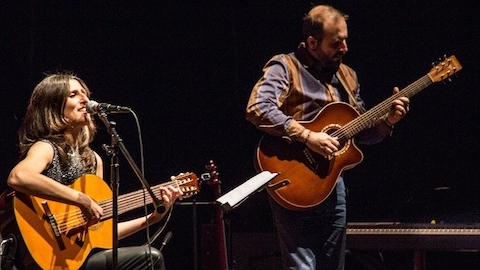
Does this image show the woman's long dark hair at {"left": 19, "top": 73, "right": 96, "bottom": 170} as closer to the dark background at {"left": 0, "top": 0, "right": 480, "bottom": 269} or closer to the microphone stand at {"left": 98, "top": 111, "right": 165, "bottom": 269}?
the microphone stand at {"left": 98, "top": 111, "right": 165, "bottom": 269}

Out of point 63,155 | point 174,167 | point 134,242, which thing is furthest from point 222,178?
point 63,155

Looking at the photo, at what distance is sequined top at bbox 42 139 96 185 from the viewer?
13.1 feet

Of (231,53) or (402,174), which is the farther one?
(231,53)

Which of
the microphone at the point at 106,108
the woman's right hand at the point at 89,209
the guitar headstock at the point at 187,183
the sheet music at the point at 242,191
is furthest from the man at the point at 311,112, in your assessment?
the woman's right hand at the point at 89,209

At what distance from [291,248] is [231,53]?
8.83 feet

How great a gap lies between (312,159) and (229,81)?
2361mm

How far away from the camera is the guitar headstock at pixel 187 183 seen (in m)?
4.29

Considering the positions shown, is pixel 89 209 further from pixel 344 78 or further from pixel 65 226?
pixel 344 78

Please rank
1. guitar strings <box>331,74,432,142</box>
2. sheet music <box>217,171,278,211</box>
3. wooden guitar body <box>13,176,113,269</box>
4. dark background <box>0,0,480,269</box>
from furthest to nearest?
dark background <box>0,0,480,269</box>, guitar strings <box>331,74,432,142</box>, wooden guitar body <box>13,176,113,269</box>, sheet music <box>217,171,278,211</box>

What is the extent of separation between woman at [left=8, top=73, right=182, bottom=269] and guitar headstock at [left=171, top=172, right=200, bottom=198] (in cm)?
9

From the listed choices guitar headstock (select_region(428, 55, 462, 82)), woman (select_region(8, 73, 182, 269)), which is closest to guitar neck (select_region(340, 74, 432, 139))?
guitar headstock (select_region(428, 55, 462, 82))

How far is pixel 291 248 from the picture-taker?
→ 3973 mm

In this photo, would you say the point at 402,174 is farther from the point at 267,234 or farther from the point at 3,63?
the point at 3,63

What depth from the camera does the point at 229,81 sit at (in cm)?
629
